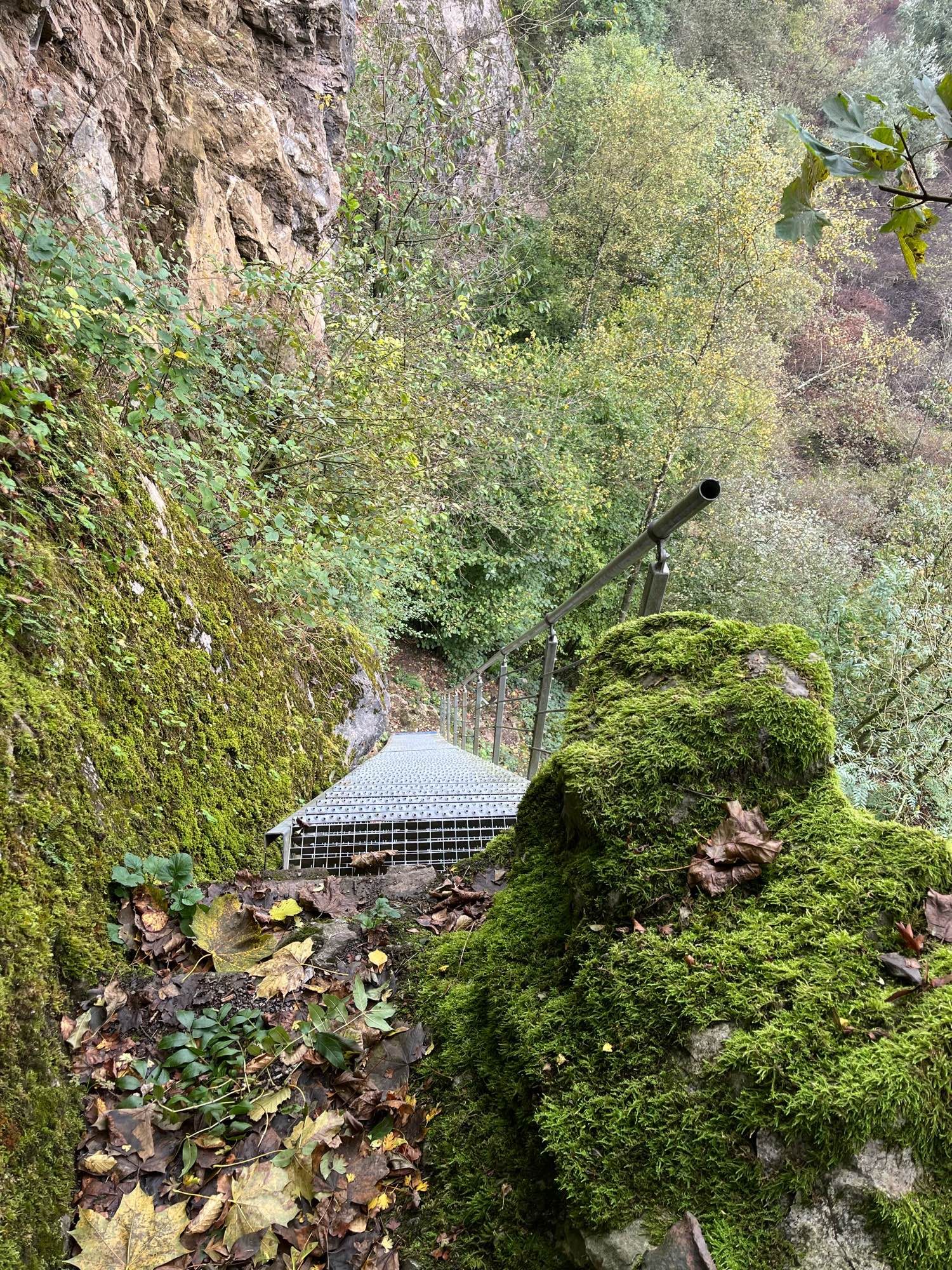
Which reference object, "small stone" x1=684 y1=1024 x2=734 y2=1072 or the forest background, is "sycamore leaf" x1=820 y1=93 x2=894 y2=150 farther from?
"small stone" x1=684 y1=1024 x2=734 y2=1072

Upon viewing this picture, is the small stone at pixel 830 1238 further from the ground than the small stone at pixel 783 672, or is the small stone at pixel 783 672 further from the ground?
the small stone at pixel 783 672

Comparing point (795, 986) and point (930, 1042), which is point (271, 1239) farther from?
point (930, 1042)

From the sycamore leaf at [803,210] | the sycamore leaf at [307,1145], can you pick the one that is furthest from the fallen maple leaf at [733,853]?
the sycamore leaf at [803,210]

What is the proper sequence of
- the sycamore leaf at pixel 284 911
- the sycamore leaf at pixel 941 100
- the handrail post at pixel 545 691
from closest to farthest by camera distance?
the sycamore leaf at pixel 941 100
the sycamore leaf at pixel 284 911
the handrail post at pixel 545 691

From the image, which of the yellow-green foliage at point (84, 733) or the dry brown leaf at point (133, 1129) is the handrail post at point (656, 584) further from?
the dry brown leaf at point (133, 1129)

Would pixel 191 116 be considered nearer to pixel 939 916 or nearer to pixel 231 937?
pixel 231 937

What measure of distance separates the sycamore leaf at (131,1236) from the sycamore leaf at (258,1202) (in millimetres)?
38

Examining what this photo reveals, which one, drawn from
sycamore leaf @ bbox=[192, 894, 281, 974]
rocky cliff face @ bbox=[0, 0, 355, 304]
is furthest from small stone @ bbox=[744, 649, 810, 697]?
rocky cliff face @ bbox=[0, 0, 355, 304]

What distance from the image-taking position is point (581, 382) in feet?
41.2

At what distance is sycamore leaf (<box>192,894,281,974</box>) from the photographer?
1.67 meters

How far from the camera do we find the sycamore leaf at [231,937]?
1.67m

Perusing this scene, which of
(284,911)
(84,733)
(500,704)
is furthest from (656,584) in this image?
(500,704)

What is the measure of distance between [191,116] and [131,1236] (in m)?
6.32

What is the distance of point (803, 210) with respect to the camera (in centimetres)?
87
